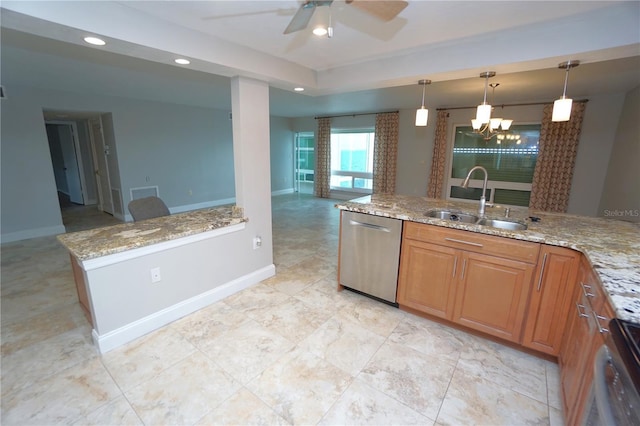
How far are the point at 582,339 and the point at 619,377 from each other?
2.13 ft

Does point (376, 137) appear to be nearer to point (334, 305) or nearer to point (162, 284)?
point (334, 305)

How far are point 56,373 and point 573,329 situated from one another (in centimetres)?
328

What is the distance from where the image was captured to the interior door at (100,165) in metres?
5.81

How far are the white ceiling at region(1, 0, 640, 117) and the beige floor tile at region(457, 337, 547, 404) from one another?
7.16 feet

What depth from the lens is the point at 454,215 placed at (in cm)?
256

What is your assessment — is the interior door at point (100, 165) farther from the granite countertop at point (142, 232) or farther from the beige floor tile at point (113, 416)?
the beige floor tile at point (113, 416)

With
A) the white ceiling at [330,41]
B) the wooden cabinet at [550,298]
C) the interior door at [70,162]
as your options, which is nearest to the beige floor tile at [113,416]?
the white ceiling at [330,41]

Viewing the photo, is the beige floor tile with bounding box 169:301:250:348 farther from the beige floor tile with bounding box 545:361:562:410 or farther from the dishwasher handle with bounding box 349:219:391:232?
the beige floor tile with bounding box 545:361:562:410

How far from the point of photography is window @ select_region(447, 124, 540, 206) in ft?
18.4

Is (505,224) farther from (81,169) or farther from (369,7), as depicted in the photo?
(81,169)

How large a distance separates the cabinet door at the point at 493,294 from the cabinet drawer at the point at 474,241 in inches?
2.1

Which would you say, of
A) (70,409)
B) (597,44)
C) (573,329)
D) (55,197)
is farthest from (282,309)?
(55,197)

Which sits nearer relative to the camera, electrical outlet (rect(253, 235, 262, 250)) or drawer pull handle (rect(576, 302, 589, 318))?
drawer pull handle (rect(576, 302, 589, 318))

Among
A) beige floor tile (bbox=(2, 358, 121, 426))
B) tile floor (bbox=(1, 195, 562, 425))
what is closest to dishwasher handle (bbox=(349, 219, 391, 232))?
tile floor (bbox=(1, 195, 562, 425))
